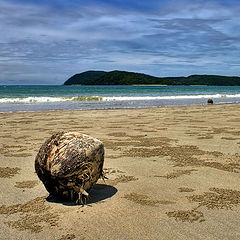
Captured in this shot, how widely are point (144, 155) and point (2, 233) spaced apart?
393 cm

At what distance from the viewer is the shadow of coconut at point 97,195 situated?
4.49m

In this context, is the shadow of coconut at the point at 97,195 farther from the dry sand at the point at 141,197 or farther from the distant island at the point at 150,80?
the distant island at the point at 150,80

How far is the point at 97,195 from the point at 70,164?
805 millimetres

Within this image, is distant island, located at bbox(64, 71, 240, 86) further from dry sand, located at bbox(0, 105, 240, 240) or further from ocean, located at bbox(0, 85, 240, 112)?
dry sand, located at bbox(0, 105, 240, 240)

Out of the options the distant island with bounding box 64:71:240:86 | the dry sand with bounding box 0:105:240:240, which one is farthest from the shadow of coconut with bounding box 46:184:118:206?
the distant island with bounding box 64:71:240:86

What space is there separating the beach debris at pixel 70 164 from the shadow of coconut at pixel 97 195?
77 mm

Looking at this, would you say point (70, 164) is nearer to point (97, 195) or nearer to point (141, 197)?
point (97, 195)

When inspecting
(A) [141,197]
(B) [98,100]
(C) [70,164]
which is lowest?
(A) [141,197]

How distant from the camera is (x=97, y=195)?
4.75m

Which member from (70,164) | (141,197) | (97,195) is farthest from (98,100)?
(70,164)

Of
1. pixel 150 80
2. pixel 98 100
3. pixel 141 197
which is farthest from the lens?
pixel 150 80

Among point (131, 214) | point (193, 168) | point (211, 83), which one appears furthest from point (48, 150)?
point (211, 83)

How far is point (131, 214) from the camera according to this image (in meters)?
4.08

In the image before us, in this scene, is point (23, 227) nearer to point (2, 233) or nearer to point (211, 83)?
point (2, 233)
